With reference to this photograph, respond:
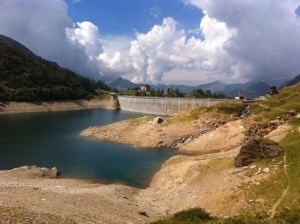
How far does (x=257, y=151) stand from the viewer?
51156 millimetres

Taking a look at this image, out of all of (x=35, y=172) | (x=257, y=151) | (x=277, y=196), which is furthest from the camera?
(x=35, y=172)

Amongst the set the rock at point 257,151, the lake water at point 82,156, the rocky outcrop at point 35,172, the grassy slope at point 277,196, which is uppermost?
the rock at point 257,151

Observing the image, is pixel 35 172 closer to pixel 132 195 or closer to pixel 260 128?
pixel 132 195

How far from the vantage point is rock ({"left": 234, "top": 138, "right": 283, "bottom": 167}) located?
50156mm

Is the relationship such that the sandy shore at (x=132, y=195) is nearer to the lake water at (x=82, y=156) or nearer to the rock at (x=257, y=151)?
the rock at (x=257, y=151)

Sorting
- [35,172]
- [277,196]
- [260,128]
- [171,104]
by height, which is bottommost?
[35,172]

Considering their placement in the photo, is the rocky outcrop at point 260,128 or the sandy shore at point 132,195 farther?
the rocky outcrop at point 260,128

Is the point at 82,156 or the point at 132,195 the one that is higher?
the point at 132,195

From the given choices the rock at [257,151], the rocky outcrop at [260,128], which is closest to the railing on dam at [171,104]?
the rocky outcrop at [260,128]

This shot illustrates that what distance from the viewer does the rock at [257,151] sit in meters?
50.2

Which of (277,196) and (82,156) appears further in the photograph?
(82,156)

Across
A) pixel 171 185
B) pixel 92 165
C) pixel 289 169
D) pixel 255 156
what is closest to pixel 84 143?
pixel 92 165

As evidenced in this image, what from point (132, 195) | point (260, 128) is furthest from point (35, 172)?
point (260, 128)

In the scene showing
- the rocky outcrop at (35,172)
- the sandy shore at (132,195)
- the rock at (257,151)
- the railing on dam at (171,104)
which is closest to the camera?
the sandy shore at (132,195)
